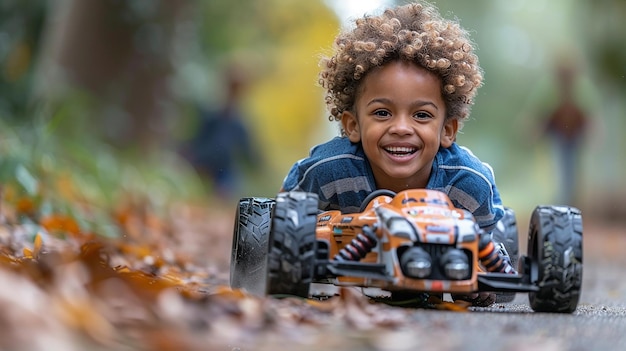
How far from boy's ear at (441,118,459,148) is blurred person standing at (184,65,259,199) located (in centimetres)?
1129

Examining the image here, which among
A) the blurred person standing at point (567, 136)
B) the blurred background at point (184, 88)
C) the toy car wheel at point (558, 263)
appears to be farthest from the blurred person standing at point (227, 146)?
the toy car wheel at point (558, 263)

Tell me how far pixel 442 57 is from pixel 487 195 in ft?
2.63

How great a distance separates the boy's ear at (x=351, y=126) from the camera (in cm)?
573

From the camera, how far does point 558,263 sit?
15.2ft

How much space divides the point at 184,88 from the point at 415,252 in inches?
557

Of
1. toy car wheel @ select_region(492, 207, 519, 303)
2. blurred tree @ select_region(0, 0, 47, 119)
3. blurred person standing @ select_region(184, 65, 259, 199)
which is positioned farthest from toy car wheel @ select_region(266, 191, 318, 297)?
blurred person standing @ select_region(184, 65, 259, 199)

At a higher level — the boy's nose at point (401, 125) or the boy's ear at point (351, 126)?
the boy's ear at point (351, 126)

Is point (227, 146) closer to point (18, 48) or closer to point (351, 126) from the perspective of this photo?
point (18, 48)

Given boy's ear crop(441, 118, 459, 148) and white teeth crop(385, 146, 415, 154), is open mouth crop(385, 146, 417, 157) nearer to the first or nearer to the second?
white teeth crop(385, 146, 415, 154)

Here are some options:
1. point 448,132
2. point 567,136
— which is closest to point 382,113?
point 448,132

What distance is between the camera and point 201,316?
329 cm

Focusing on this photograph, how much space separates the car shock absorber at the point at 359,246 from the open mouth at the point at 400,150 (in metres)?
0.78

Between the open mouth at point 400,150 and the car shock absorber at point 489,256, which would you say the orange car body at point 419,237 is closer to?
the car shock absorber at point 489,256

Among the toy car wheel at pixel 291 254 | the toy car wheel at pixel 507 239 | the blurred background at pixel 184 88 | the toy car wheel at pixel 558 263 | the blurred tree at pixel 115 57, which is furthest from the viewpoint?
the blurred tree at pixel 115 57
